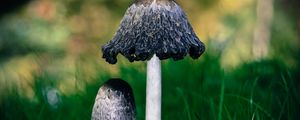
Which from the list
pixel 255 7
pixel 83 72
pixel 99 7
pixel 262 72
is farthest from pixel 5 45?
pixel 262 72

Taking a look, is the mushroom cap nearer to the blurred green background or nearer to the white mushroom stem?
the white mushroom stem

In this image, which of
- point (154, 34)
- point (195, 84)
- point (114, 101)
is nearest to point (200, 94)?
point (195, 84)

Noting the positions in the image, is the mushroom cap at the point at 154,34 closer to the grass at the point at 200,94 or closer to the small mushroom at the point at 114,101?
the small mushroom at the point at 114,101

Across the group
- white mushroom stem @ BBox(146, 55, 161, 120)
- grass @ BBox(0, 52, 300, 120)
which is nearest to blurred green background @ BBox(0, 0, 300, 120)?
grass @ BBox(0, 52, 300, 120)

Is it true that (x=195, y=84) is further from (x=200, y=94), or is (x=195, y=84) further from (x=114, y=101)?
(x=114, y=101)

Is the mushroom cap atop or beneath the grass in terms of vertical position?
atop

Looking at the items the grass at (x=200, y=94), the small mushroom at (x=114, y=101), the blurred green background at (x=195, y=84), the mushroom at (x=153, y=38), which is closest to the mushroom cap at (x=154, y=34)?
the mushroom at (x=153, y=38)

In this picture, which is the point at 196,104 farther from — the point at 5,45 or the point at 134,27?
the point at 5,45
